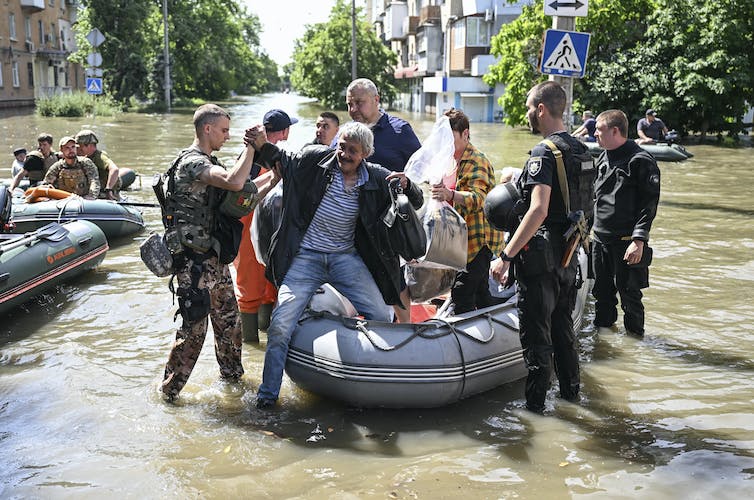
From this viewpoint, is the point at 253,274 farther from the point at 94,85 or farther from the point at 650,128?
the point at 94,85

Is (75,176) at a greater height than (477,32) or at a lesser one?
lesser

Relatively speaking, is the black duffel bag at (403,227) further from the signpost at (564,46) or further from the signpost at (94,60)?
the signpost at (94,60)

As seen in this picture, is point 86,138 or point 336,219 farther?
point 86,138

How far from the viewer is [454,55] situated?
144ft

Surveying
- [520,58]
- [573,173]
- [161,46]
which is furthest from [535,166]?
[161,46]

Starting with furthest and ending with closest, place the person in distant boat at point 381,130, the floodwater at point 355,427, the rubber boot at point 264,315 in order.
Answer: the rubber boot at point 264,315 < the person in distant boat at point 381,130 < the floodwater at point 355,427

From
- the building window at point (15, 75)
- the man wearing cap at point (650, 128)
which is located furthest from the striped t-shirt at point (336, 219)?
the building window at point (15, 75)

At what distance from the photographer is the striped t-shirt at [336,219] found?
17.0 feet

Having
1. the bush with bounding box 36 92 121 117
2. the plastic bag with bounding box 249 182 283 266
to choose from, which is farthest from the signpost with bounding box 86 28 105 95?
the plastic bag with bounding box 249 182 283 266

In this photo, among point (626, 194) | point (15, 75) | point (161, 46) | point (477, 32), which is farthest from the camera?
point (161, 46)

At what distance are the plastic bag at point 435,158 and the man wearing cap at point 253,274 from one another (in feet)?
3.69

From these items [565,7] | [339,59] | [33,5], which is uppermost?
[33,5]

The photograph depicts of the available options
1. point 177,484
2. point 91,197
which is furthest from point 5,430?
point 91,197

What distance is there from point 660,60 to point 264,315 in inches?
1025
